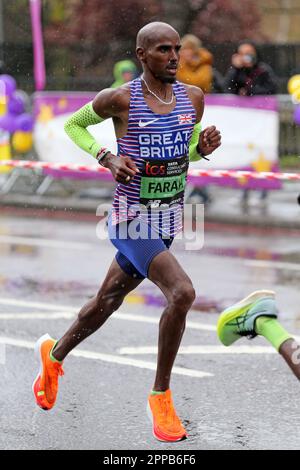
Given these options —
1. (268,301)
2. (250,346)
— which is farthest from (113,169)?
(250,346)

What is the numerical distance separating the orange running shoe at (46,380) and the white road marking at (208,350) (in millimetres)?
1372

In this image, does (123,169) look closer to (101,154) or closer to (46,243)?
(101,154)

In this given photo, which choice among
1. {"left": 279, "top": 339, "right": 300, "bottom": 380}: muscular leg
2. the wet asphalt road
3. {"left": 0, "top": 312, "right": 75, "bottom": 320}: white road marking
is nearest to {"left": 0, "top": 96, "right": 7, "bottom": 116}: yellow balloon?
the wet asphalt road

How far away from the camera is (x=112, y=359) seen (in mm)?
7445

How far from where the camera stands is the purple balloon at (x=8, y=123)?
16.6m

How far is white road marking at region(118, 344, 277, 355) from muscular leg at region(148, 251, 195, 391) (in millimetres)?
1866

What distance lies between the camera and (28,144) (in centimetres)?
1648

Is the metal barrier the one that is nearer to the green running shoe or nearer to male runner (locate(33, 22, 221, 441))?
male runner (locate(33, 22, 221, 441))

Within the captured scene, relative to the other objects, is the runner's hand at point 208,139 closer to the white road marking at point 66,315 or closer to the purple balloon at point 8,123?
the white road marking at point 66,315

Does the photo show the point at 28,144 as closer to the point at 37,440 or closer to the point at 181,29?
the point at 181,29

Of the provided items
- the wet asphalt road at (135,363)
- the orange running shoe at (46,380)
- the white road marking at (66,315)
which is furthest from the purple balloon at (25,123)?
the orange running shoe at (46,380)

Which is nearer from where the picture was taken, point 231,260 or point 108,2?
point 231,260

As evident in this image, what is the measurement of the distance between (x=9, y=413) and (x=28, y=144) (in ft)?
34.7

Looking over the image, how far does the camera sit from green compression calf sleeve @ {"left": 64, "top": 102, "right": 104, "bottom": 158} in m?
5.94
